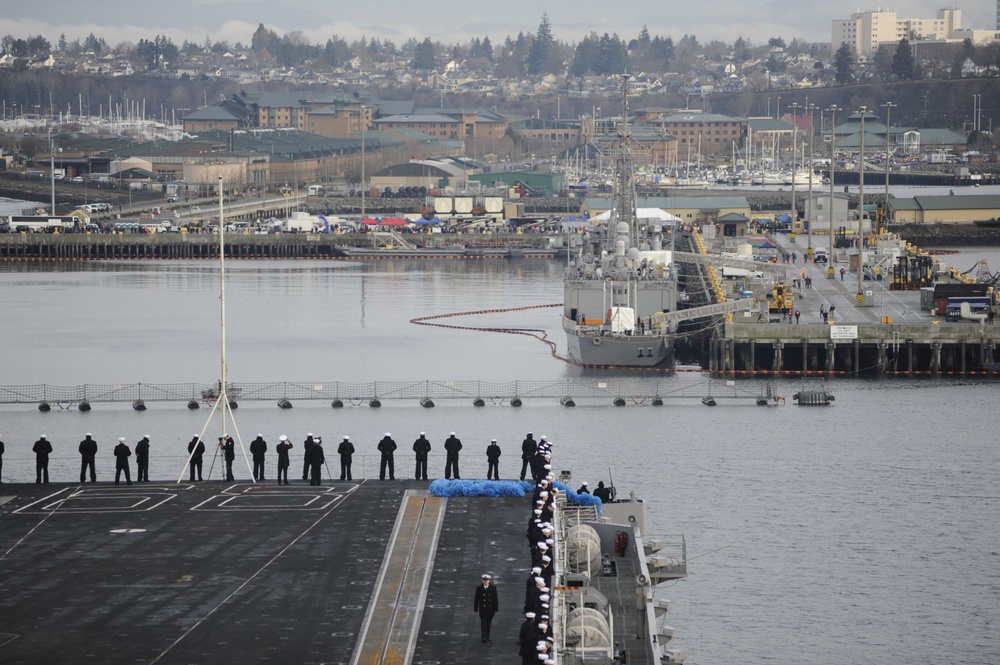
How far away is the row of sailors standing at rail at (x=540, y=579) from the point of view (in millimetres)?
23828

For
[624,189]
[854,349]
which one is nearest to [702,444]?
[854,349]

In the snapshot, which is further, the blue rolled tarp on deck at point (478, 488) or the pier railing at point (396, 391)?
the pier railing at point (396, 391)

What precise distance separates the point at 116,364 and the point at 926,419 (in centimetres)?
3334

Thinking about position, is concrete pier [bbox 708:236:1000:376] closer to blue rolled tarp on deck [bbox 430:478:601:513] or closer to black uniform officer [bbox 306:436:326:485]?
black uniform officer [bbox 306:436:326:485]

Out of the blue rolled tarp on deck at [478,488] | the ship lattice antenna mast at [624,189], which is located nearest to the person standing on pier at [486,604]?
the blue rolled tarp on deck at [478,488]

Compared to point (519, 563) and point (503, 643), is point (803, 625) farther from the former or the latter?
point (503, 643)

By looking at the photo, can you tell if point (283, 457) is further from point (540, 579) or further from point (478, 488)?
point (540, 579)

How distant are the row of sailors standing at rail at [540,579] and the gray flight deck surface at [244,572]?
70cm

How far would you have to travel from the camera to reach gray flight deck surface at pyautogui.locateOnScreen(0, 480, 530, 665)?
2623cm

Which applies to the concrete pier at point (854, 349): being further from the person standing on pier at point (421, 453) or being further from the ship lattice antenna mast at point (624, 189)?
the person standing on pier at point (421, 453)

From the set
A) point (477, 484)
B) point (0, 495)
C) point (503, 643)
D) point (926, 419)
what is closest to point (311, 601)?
point (503, 643)

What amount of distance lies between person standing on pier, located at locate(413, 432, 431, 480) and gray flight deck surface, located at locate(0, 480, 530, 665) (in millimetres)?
1078

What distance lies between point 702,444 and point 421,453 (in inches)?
700

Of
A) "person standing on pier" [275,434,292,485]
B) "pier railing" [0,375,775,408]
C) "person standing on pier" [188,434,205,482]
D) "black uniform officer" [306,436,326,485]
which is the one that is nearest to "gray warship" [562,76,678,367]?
"pier railing" [0,375,775,408]
